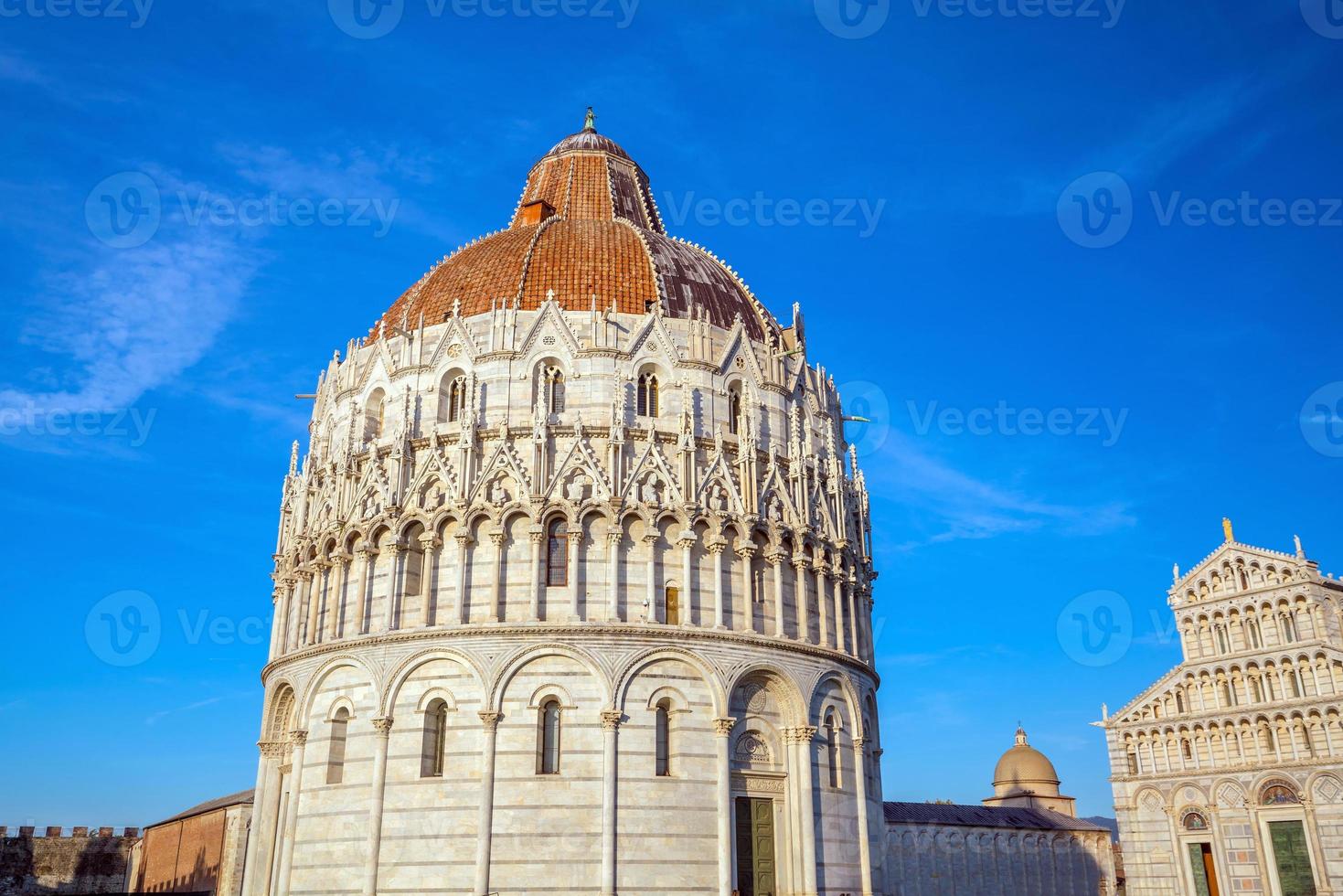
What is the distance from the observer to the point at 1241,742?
199ft

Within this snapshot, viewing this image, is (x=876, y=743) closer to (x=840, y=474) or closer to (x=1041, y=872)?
(x=840, y=474)

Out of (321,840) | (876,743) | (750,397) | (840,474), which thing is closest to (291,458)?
(321,840)

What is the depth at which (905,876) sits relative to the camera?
189 ft

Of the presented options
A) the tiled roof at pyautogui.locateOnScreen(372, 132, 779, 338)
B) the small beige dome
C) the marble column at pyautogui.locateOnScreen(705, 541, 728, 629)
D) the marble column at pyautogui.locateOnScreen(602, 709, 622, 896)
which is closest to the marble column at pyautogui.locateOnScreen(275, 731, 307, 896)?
the marble column at pyautogui.locateOnScreen(602, 709, 622, 896)

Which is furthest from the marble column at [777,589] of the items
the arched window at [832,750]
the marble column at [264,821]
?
the marble column at [264,821]

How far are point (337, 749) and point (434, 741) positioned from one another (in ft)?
11.6

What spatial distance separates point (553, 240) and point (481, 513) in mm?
12214

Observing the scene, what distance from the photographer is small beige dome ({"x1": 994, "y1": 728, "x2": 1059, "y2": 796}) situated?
8081 centimetres

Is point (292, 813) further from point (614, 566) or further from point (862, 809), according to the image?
point (862, 809)

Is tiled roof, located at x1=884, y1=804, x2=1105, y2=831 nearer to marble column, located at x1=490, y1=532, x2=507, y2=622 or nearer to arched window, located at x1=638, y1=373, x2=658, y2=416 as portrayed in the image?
arched window, located at x1=638, y1=373, x2=658, y2=416

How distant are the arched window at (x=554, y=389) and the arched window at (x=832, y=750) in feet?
42.8

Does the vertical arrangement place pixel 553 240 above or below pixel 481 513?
above

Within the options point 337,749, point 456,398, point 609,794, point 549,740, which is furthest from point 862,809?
point 456,398

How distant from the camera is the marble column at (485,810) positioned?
98.7ft
